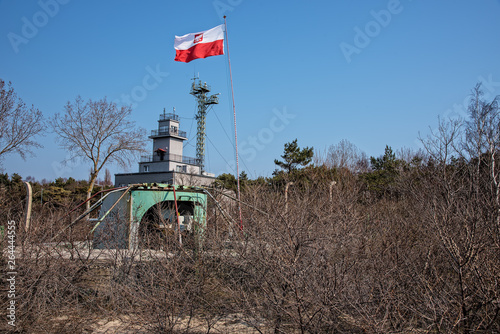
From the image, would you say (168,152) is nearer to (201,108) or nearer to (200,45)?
(201,108)

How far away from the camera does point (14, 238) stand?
23.7ft

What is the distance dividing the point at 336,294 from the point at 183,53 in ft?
33.6

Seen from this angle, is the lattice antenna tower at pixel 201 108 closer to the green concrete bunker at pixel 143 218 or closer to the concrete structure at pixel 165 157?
the concrete structure at pixel 165 157

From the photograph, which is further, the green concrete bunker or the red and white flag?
the red and white flag

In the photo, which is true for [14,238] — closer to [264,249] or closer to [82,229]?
[82,229]

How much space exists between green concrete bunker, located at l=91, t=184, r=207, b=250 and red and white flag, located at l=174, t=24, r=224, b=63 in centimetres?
461

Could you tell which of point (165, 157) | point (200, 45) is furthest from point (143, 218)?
point (165, 157)

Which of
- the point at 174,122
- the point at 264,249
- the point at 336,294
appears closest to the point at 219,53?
the point at 264,249

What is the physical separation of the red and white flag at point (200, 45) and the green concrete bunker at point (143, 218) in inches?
181

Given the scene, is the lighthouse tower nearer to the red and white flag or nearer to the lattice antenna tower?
the lattice antenna tower

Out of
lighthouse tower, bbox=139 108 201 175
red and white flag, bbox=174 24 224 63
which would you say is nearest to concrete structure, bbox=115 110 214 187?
lighthouse tower, bbox=139 108 201 175

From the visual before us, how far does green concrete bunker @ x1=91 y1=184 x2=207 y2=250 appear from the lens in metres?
7.60

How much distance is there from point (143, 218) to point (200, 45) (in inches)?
233

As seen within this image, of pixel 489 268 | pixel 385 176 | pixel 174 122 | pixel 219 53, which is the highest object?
pixel 174 122
